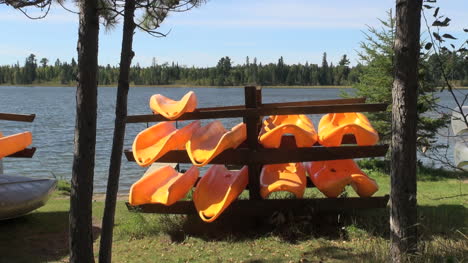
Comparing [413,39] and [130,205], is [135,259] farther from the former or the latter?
[413,39]

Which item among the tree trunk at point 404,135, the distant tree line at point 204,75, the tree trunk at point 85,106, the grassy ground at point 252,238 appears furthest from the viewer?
the distant tree line at point 204,75

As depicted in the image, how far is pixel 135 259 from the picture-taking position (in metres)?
5.49

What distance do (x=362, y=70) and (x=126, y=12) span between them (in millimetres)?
11775

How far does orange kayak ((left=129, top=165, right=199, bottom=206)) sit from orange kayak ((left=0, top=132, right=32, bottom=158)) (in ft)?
7.33

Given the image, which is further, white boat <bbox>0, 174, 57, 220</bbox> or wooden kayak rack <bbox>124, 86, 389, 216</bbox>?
white boat <bbox>0, 174, 57, 220</bbox>

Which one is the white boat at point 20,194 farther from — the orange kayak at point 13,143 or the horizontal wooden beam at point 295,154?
the horizontal wooden beam at point 295,154

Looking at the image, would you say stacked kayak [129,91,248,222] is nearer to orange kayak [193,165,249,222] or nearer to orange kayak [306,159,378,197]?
orange kayak [193,165,249,222]

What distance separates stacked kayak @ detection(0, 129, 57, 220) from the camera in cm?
727

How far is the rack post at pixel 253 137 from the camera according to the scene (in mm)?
6375

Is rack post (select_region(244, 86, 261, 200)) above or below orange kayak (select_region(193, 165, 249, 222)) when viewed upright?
above

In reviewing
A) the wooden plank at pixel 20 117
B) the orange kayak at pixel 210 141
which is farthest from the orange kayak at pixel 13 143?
the orange kayak at pixel 210 141

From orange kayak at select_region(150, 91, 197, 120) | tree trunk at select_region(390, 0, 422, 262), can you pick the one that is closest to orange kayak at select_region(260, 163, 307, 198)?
orange kayak at select_region(150, 91, 197, 120)

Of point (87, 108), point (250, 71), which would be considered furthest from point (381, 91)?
point (250, 71)

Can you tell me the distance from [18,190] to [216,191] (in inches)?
123
